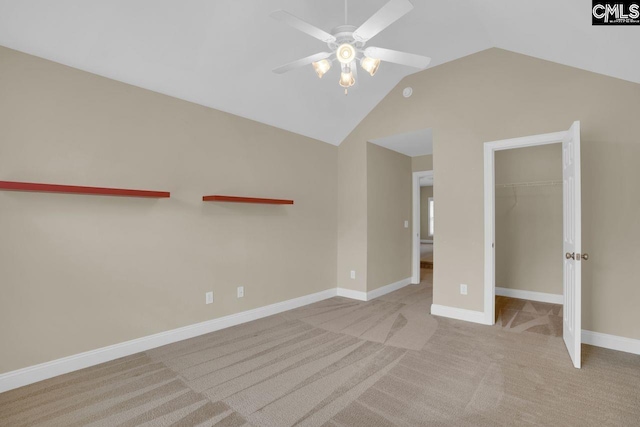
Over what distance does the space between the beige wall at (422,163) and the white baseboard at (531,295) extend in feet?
7.99

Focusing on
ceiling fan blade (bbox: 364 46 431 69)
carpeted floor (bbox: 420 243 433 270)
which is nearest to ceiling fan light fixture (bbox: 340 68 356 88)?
ceiling fan blade (bbox: 364 46 431 69)

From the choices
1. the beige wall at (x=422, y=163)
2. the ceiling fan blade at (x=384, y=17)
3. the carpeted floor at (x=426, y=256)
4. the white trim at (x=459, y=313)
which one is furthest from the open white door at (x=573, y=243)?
the carpeted floor at (x=426, y=256)

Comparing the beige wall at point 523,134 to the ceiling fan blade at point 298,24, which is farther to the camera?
the beige wall at point 523,134

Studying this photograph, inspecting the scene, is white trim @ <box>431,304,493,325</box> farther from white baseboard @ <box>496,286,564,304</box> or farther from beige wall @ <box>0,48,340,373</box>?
beige wall @ <box>0,48,340,373</box>

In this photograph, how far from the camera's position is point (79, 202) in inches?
101

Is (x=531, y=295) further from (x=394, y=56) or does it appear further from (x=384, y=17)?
(x=384, y=17)

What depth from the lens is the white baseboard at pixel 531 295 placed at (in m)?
4.50

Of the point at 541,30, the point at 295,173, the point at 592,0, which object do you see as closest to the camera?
the point at 592,0

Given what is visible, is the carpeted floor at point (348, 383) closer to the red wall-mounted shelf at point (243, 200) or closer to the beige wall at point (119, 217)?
the beige wall at point (119, 217)

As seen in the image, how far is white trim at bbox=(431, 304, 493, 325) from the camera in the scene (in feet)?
12.0

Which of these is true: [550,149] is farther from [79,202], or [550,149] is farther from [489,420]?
[79,202]

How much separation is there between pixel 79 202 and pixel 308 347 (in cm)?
244

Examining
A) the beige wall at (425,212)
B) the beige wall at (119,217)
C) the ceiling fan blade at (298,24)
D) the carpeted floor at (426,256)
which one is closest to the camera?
the ceiling fan blade at (298,24)

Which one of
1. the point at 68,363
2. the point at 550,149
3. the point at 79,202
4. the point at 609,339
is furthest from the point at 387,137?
the point at 68,363
